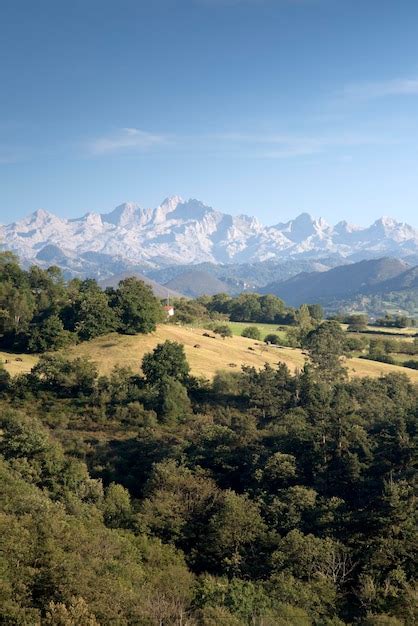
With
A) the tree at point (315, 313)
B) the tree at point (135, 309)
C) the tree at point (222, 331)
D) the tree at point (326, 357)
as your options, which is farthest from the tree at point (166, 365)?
the tree at point (315, 313)

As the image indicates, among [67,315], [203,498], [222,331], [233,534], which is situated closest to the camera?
[233,534]

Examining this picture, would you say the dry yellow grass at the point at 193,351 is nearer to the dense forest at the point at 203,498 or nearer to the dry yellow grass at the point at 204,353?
the dry yellow grass at the point at 204,353

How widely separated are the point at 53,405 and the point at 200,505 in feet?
96.4

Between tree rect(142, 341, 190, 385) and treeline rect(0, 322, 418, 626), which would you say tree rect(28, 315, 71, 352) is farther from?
treeline rect(0, 322, 418, 626)

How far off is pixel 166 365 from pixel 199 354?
60.7 ft

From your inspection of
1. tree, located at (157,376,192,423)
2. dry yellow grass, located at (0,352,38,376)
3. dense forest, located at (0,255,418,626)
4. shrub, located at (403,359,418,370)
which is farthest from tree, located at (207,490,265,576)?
shrub, located at (403,359,418,370)

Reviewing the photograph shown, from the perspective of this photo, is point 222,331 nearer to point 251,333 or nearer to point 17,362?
point 251,333

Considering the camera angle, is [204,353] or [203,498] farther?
[204,353]

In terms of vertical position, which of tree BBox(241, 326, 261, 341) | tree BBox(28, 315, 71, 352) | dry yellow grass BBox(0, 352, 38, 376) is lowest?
tree BBox(241, 326, 261, 341)

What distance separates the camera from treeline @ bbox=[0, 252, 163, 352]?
80.2 metres

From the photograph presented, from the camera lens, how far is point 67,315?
291 feet

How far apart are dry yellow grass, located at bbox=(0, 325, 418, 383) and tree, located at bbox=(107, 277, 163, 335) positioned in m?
1.67

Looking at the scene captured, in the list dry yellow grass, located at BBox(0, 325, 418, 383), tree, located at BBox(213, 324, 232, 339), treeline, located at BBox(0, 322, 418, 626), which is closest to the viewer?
treeline, located at BBox(0, 322, 418, 626)

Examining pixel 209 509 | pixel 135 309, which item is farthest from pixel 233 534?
pixel 135 309
